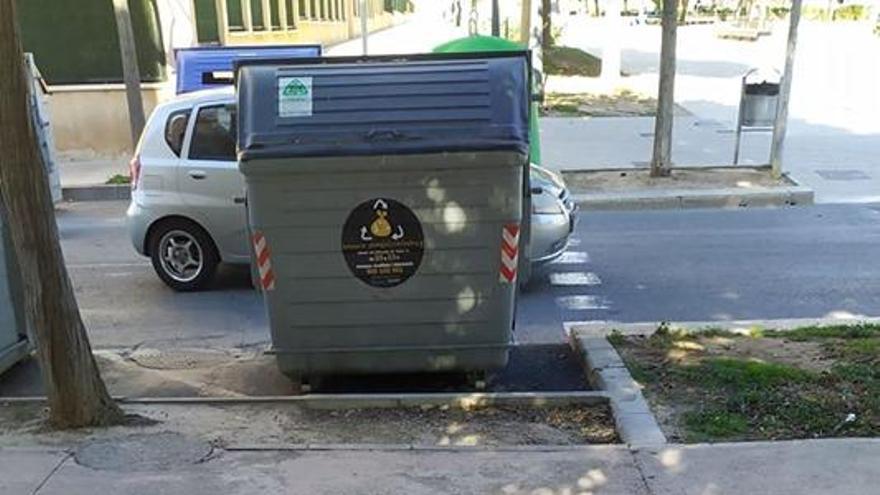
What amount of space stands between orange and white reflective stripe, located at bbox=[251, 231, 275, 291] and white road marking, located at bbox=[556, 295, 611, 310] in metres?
3.06

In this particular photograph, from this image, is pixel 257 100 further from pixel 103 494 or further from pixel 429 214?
pixel 103 494

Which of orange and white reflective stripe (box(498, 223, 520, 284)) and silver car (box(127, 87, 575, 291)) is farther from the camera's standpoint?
silver car (box(127, 87, 575, 291))

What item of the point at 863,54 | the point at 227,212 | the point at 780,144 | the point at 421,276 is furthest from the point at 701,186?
the point at 863,54

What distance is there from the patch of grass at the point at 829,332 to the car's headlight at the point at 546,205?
228 cm

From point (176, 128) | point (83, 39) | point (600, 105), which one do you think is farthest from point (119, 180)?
point (600, 105)

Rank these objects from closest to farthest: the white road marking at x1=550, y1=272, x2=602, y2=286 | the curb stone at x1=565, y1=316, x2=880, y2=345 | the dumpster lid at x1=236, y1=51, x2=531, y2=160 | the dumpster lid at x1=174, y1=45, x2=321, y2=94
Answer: the dumpster lid at x1=236, y1=51, x2=531, y2=160, the curb stone at x1=565, y1=316, x2=880, y2=345, the white road marking at x1=550, y1=272, x2=602, y2=286, the dumpster lid at x1=174, y1=45, x2=321, y2=94

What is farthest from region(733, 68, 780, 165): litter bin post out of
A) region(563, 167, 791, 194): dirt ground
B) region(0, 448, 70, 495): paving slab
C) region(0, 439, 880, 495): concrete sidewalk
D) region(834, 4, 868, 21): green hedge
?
region(834, 4, 868, 21): green hedge

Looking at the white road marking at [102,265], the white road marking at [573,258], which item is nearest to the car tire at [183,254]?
the white road marking at [102,265]

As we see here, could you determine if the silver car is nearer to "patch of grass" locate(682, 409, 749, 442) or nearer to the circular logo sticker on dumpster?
the circular logo sticker on dumpster

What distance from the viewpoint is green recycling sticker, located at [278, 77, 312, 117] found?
4863mm

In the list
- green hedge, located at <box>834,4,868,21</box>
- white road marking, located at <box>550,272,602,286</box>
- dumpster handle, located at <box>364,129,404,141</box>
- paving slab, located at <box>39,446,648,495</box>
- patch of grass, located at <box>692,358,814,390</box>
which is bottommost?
green hedge, located at <box>834,4,868,21</box>

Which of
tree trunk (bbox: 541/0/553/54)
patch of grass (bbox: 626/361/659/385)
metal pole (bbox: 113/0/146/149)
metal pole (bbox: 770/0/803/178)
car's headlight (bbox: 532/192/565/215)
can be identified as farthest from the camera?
tree trunk (bbox: 541/0/553/54)

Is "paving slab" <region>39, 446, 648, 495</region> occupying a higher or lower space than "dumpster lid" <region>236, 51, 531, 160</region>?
lower

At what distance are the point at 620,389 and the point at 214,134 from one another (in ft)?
14.9
